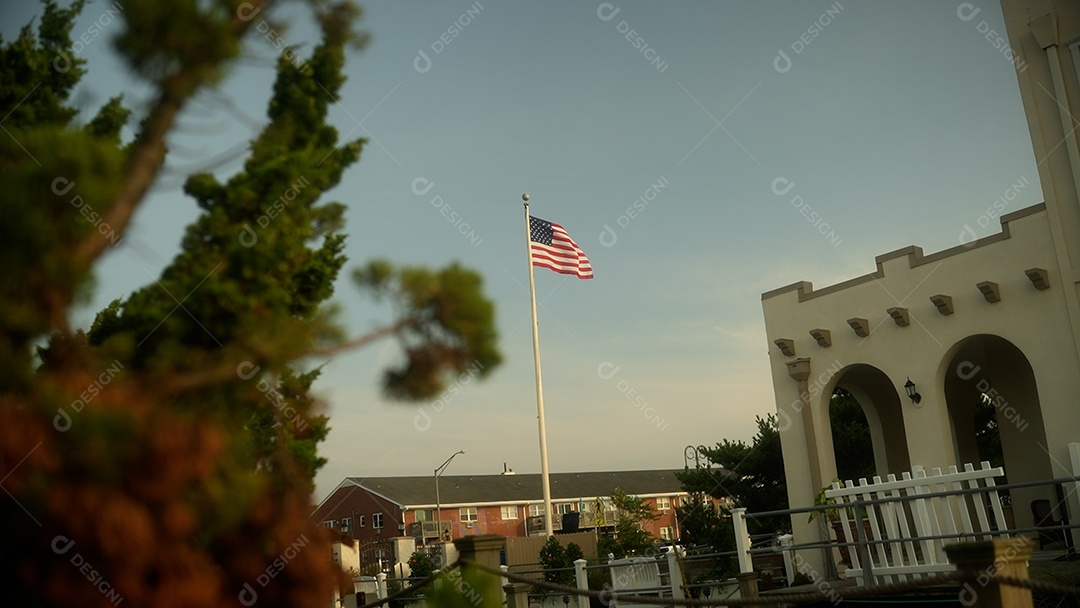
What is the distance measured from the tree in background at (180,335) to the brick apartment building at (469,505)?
44.0 meters

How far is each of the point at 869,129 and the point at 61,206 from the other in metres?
13.0

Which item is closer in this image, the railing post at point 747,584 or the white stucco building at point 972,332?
the railing post at point 747,584

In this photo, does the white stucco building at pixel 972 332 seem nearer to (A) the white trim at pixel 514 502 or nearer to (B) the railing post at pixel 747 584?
(B) the railing post at pixel 747 584

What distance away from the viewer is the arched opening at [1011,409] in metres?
15.0

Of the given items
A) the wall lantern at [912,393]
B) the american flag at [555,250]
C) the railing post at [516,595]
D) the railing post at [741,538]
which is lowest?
the railing post at [516,595]

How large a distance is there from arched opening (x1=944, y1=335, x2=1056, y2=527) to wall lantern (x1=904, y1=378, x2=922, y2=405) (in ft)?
2.26

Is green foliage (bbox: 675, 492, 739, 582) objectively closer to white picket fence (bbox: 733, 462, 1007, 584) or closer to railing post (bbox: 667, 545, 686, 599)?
railing post (bbox: 667, 545, 686, 599)

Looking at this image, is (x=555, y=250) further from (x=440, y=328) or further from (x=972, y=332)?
(x=440, y=328)

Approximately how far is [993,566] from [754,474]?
25314 mm

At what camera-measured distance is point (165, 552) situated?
314cm

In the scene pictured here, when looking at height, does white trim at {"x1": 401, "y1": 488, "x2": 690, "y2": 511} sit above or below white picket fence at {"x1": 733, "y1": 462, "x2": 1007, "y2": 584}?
above

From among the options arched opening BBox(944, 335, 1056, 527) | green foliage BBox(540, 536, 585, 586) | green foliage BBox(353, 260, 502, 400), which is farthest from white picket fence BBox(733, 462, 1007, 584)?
green foliage BBox(540, 536, 585, 586)

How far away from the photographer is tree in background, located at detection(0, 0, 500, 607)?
3121 millimetres

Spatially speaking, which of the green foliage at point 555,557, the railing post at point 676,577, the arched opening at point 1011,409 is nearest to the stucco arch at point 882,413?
the arched opening at point 1011,409
